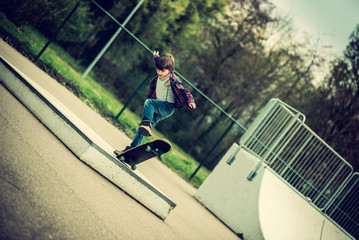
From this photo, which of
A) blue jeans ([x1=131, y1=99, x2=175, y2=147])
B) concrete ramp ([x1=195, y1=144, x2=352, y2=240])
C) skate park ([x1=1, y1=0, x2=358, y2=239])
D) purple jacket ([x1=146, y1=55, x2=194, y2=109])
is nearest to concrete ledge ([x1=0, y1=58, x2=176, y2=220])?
skate park ([x1=1, y1=0, x2=358, y2=239])

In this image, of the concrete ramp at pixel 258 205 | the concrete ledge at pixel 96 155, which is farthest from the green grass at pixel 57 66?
the concrete ledge at pixel 96 155

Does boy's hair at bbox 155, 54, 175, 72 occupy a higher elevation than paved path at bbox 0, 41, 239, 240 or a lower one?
higher

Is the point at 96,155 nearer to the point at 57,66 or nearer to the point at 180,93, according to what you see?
the point at 180,93

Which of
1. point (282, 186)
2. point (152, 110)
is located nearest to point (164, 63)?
point (152, 110)

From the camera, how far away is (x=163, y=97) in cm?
432

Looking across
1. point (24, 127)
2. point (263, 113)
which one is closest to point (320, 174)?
point (263, 113)

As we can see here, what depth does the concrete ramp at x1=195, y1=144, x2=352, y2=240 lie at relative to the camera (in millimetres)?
5664

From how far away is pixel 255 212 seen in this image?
5695 millimetres

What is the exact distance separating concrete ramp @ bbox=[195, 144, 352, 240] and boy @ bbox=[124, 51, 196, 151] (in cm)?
281

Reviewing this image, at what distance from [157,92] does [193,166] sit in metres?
7.79

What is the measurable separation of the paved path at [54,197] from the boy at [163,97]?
0.99 meters

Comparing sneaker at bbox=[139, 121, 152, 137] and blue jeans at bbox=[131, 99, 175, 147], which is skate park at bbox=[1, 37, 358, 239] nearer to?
blue jeans at bbox=[131, 99, 175, 147]

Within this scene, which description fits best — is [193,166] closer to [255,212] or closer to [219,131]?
[219,131]

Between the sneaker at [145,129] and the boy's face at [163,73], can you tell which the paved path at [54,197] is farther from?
the boy's face at [163,73]
